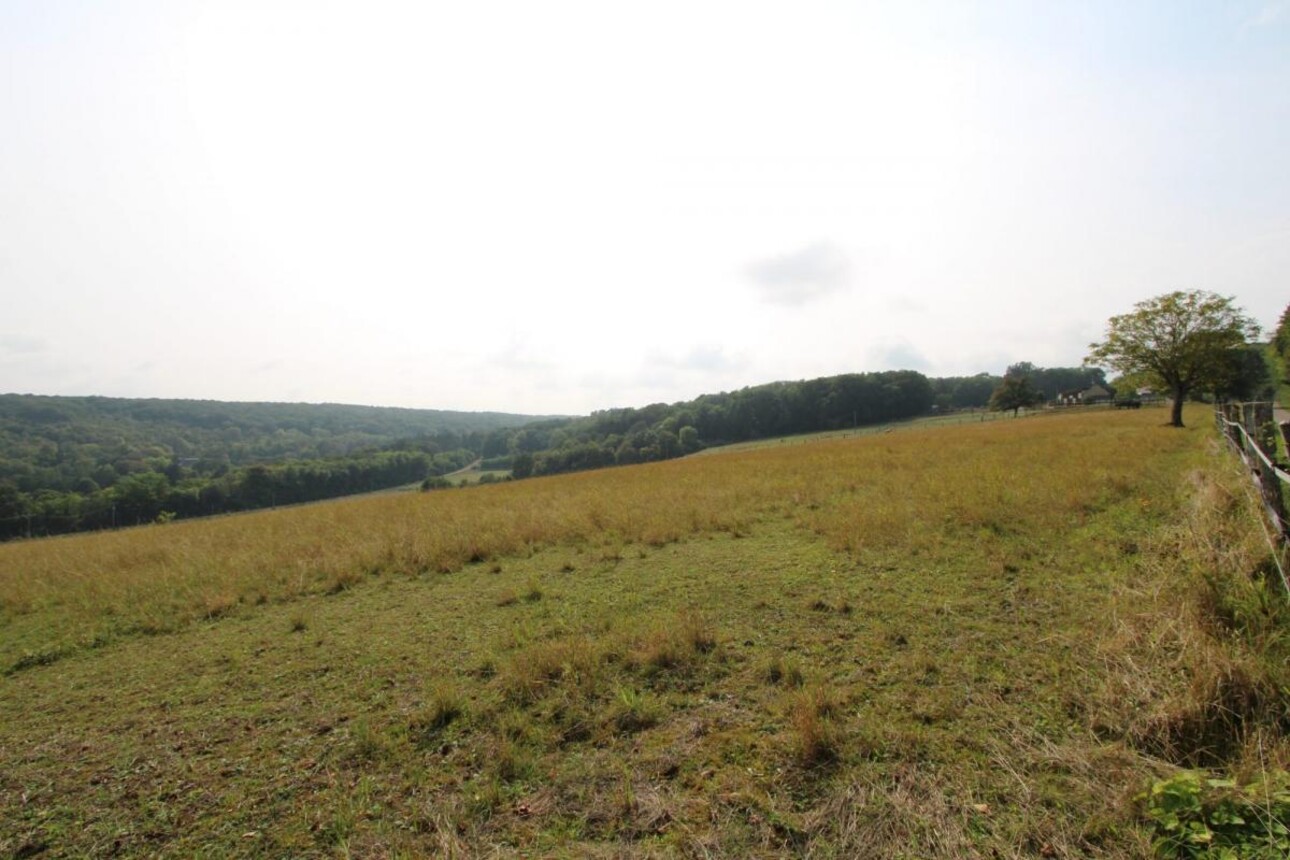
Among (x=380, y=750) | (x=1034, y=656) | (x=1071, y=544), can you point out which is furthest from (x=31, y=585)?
(x=1071, y=544)

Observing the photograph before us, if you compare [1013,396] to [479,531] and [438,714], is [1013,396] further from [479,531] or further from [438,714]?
[438,714]

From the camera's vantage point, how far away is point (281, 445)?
13550 centimetres

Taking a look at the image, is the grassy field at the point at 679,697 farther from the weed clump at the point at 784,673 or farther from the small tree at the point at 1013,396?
the small tree at the point at 1013,396

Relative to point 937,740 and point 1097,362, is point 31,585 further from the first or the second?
point 1097,362

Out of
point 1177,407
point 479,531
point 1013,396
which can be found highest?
point 1013,396

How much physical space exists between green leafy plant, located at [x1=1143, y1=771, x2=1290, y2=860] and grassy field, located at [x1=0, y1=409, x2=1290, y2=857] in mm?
124

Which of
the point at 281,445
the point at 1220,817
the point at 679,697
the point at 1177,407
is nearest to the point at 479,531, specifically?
the point at 679,697

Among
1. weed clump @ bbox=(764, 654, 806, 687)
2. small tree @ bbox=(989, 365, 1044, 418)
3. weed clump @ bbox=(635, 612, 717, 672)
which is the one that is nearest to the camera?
weed clump @ bbox=(764, 654, 806, 687)

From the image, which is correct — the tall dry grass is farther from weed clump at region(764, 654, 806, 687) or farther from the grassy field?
weed clump at region(764, 654, 806, 687)

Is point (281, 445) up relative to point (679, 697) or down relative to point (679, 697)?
up

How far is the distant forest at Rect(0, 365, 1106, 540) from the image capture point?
176ft

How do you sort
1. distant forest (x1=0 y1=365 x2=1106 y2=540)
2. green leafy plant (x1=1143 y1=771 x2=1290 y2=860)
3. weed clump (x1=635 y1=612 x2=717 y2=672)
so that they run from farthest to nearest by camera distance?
1. distant forest (x1=0 y1=365 x2=1106 y2=540)
2. weed clump (x1=635 y1=612 x2=717 y2=672)
3. green leafy plant (x1=1143 y1=771 x2=1290 y2=860)

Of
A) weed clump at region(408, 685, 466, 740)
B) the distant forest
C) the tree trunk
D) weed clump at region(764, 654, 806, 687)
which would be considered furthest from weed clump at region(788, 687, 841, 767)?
the tree trunk

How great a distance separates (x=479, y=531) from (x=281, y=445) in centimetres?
15029
